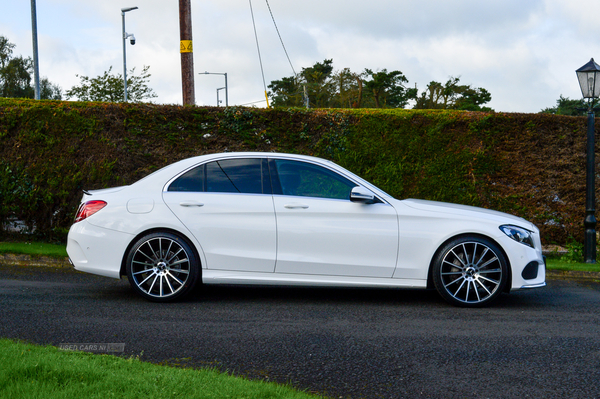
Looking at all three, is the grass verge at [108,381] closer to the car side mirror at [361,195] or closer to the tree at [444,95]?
the car side mirror at [361,195]

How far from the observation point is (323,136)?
10.8 metres

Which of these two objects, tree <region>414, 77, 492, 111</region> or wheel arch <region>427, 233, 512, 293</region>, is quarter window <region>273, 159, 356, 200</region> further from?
tree <region>414, 77, 492, 111</region>

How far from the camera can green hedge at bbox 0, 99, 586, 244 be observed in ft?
33.9

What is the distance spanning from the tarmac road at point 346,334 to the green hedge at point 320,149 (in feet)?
10.5

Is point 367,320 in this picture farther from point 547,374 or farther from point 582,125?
point 582,125

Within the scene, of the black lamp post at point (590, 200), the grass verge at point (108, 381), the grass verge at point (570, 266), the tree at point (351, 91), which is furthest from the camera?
the tree at point (351, 91)

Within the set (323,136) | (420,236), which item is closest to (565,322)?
(420,236)

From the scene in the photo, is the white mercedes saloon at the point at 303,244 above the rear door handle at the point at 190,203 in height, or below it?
below

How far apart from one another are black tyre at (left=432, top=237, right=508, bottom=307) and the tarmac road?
18cm

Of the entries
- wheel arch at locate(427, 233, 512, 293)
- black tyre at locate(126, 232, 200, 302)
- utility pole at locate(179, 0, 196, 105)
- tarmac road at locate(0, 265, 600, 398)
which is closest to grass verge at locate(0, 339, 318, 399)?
tarmac road at locate(0, 265, 600, 398)

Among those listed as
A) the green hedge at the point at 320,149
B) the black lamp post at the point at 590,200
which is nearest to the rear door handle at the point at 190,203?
the green hedge at the point at 320,149

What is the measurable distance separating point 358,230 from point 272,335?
5.58ft

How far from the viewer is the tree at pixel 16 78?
211 feet

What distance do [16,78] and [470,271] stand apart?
228ft
